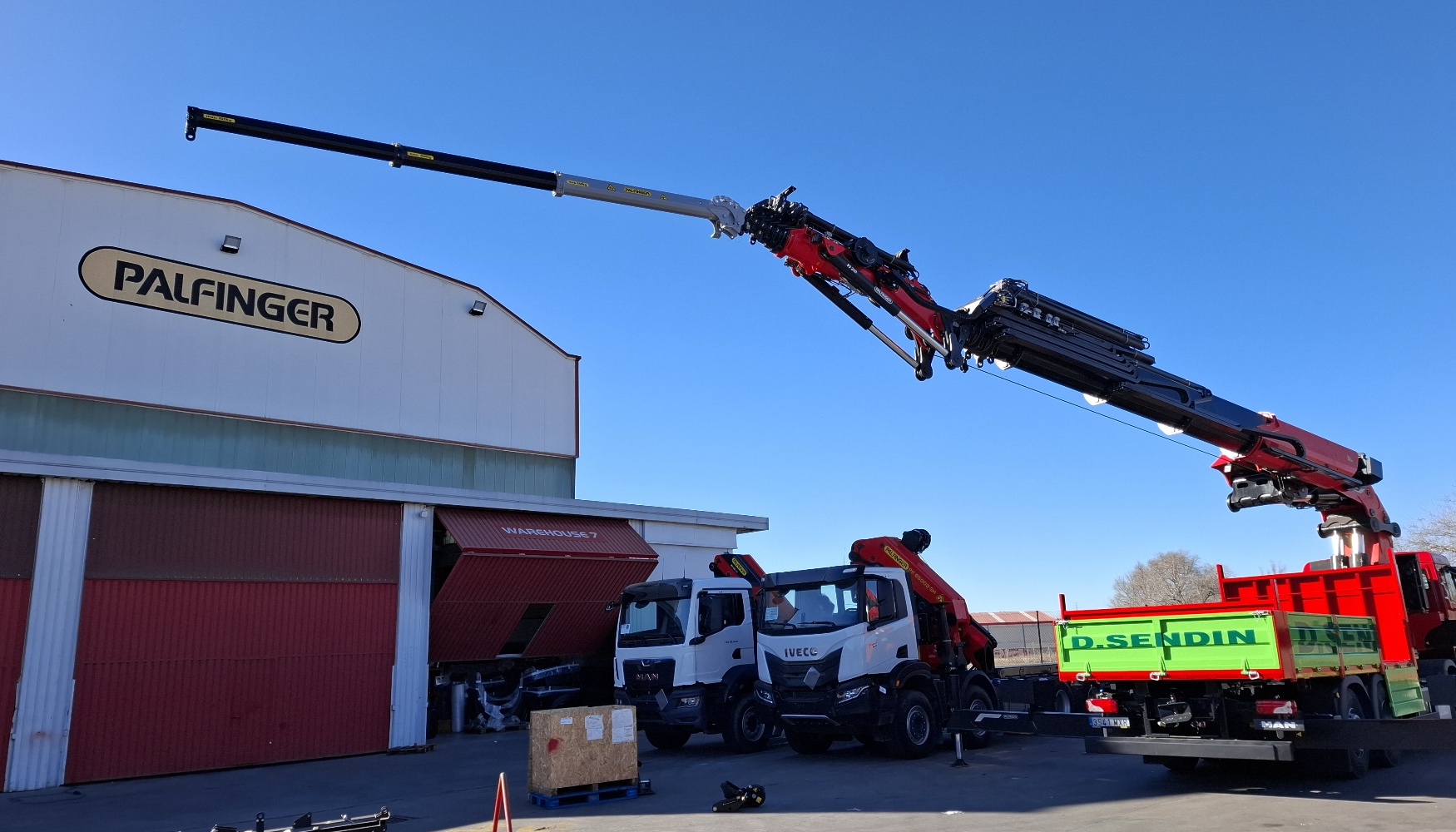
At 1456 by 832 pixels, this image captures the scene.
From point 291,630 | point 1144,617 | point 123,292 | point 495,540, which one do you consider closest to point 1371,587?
point 1144,617

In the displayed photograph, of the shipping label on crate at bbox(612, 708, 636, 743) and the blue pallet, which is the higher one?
the shipping label on crate at bbox(612, 708, 636, 743)

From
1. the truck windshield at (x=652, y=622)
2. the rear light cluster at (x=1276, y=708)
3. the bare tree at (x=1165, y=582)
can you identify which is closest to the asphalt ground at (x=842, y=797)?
the rear light cluster at (x=1276, y=708)

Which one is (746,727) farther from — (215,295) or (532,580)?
(215,295)

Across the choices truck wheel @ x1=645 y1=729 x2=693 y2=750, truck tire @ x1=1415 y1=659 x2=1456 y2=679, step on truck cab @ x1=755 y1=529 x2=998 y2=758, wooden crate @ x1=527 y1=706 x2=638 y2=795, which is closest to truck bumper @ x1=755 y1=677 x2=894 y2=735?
step on truck cab @ x1=755 y1=529 x2=998 y2=758

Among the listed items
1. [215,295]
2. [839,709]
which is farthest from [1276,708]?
[215,295]

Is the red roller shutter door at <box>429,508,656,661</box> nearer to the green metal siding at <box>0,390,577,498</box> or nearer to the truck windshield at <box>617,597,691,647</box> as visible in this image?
the green metal siding at <box>0,390,577,498</box>

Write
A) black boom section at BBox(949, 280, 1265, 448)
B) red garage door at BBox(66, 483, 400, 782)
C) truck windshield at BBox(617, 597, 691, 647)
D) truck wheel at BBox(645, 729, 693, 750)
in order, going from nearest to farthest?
black boom section at BBox(949, 280, 1265, 448)
red garage door at BBox(66, 483, 400, 782)
truck windshield at BBox(617, 597, 691, 647)
truck wheel at BBox(645, 729, 693, 750)

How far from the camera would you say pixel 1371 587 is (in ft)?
40.5

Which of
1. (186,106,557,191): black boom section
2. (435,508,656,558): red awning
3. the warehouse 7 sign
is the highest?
the warehouse 7 sign

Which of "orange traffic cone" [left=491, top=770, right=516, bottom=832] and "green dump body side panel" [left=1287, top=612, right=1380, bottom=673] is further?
"green dump body side panel" [left=1287, top=612, right=1380, bottom=673]

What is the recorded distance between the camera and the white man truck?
15.3m

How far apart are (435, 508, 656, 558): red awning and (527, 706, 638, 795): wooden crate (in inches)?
287

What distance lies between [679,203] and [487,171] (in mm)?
2435

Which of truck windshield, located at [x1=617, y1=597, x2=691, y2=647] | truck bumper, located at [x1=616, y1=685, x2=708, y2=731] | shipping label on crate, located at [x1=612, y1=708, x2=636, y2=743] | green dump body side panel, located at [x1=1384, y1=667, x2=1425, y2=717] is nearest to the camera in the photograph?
green dump body side panel, located at [x1=1384, y1=667, x2=1425, y2=717]
